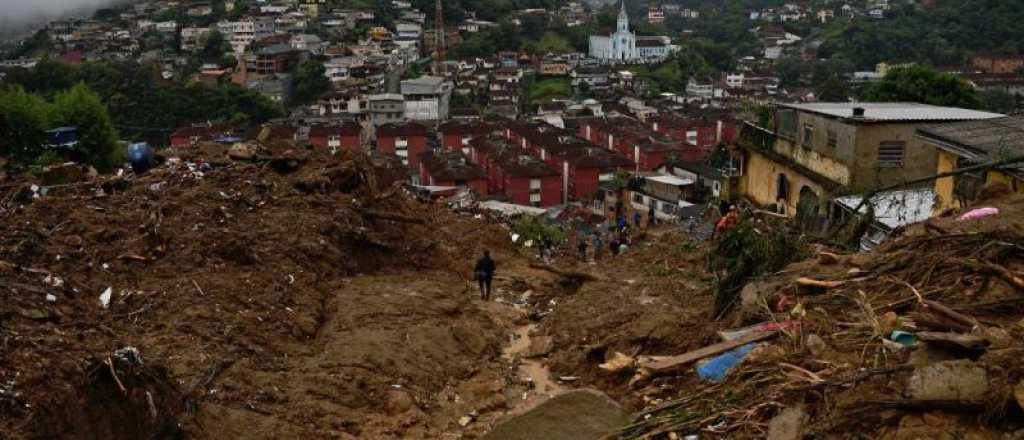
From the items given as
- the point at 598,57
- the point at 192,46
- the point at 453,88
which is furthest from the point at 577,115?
the point at 192,46

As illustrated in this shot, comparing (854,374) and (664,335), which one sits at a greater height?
(854,374)

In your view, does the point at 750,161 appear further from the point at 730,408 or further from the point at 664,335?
the point at 730,408

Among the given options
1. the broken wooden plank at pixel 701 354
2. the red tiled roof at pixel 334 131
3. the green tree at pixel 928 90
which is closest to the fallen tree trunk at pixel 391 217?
the broken wooden plank at pixel 701 354

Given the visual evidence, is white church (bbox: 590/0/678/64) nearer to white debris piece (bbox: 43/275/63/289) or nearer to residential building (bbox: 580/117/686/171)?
residential building (bbox: 580/117/686/171)

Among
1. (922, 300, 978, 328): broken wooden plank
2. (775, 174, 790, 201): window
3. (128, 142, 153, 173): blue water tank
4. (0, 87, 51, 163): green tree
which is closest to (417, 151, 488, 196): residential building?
(0, 87, 51, 163): green tree

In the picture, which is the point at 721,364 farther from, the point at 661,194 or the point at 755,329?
the point at 661,194
